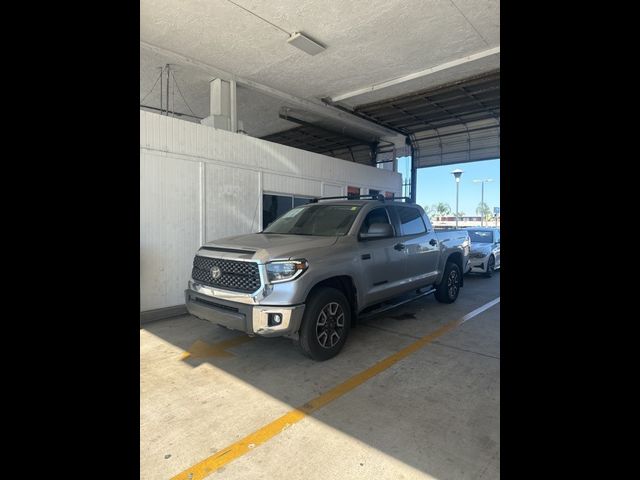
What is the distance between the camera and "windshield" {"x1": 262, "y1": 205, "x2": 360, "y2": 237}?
16.8 feet

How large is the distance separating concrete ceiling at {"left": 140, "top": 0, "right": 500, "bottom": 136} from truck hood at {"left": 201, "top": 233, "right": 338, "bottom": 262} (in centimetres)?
354

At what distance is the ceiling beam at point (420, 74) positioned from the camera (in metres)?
7.41

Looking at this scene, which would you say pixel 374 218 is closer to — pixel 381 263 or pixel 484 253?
pixel 381 263

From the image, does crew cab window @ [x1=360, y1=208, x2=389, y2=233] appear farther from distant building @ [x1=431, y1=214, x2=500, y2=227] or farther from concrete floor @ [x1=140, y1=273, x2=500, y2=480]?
distant building @ [x1=431, y1=214, x2=500, y2=227]

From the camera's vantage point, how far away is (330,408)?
3297mm

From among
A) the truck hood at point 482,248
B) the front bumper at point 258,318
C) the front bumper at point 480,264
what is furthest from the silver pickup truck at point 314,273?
the truck hood at point 482,248

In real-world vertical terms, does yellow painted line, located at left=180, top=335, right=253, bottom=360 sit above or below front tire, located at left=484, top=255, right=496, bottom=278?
below

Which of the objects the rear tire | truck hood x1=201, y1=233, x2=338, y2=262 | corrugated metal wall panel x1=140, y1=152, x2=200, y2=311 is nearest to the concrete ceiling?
corrugated metal wall panel x1=140, y1=152, x2=200, y2=311

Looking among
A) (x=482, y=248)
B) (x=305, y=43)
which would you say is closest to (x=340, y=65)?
(x=305, y=43)

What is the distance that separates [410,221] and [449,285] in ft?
6.00

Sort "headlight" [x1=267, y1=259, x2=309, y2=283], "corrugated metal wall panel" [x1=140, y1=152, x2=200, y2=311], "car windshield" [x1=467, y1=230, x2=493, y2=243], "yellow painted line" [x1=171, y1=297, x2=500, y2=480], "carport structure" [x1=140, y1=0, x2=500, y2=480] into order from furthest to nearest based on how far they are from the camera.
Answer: "car windshield" [x1=467, y1=230, x2=493, y2=243]
"corrugated metal wall panel" [x1=140, y1=152, x2=200, y2=311]
"headlight" [x1=267, y1=259, x2=309, y2=283]
"carport structure" [x1=140, y1=0, x2=500, y2=480]
"yellow painted line" [x1=171, y1=297, x2=500, y2=480]
